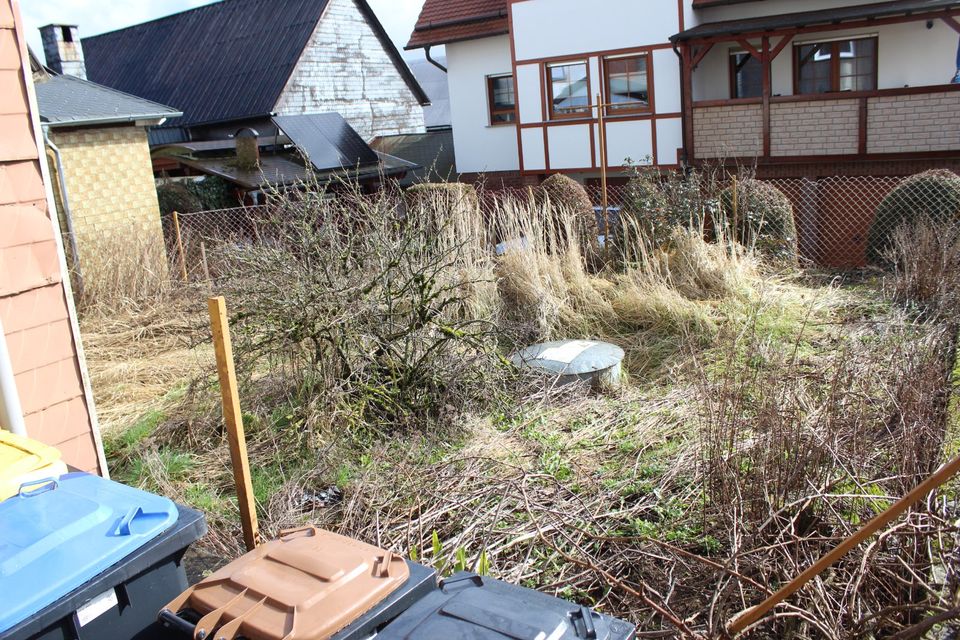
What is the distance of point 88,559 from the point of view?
2.55m

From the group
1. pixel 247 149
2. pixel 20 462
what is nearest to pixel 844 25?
pixel 247 149

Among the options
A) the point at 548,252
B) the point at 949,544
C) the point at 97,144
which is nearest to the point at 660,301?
the point at 548,252

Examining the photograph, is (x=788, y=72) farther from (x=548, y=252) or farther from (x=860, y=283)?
(x=548, y=252)

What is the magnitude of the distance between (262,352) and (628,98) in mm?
13978

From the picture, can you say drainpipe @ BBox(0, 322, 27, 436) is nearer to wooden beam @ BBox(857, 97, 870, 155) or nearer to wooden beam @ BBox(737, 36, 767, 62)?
wooden beam @ BBox(737, 36, 767, 62)

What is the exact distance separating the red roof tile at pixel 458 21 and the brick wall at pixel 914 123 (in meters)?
8.84

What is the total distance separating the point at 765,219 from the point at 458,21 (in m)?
12.5

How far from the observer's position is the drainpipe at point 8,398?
3.96m

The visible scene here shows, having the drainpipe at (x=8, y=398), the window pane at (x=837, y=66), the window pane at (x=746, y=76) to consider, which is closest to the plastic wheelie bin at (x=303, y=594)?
the drainpipe at (x=8, y=398)

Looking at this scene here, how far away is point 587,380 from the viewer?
661 cm

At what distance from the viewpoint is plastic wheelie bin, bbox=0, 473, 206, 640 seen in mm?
2439

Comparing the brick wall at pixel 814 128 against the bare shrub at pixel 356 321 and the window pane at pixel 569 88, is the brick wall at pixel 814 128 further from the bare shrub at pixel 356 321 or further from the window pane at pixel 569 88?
the bare shrub at pixel 356 321

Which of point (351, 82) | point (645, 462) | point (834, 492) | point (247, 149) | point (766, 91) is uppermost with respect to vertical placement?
point (351, 82)

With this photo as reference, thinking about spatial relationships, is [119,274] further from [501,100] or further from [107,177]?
[501,100]
